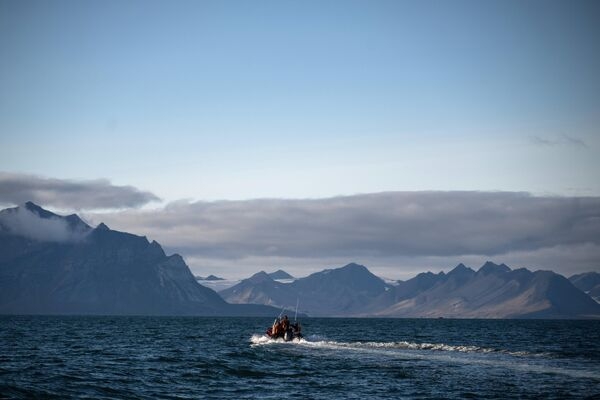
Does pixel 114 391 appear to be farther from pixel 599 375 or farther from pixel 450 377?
pixel 599 375

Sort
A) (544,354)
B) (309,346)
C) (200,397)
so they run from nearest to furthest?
1. (200,397)
2. (544,354)
3. (309,346)

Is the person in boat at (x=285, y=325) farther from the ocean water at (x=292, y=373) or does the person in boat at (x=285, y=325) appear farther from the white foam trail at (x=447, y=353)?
the ocean water at (x=292, y=373)

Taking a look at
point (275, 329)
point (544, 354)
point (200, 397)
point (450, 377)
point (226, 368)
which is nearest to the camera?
point (200, 397)

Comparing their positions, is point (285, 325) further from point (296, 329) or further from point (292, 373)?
point (292, 373)

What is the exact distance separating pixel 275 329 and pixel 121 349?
2470cm

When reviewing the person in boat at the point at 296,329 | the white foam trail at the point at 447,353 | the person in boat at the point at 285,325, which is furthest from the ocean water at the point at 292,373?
the person in boat at the point at 285,325

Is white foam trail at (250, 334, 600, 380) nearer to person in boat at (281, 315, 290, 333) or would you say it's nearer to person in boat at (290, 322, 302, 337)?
person in boat at (290, 322, 302, 337)

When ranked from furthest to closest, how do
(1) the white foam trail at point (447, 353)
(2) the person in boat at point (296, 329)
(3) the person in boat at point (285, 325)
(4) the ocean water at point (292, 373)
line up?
1. (3) the person in boat at point (285, 325)
2. (2) the person in boat at point (296, 329)
3. (1) the white foam trail at point (447, 353)
4. (4) the ocean water at point (292, 373)

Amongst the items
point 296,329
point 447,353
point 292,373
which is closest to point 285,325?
point 296,329

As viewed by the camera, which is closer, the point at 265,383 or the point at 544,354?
the point at 265,383

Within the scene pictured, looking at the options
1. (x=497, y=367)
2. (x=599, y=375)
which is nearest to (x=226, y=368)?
(x=497, y=367)

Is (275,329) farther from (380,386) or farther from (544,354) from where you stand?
(380,386)

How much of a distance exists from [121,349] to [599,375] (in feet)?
171

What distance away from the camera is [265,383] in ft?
175
